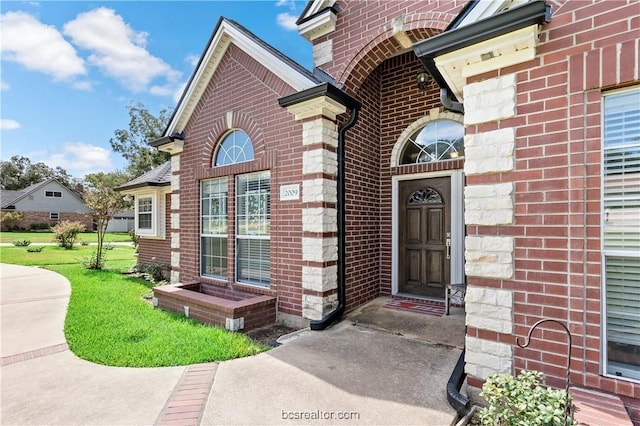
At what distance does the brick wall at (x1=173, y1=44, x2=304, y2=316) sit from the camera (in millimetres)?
5105

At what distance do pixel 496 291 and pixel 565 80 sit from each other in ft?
6.07

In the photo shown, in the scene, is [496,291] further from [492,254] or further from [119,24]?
[119,24]

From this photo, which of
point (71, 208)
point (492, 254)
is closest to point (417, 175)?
point (492, 254)

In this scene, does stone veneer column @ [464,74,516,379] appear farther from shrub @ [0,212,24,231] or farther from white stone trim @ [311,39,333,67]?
shrub @ [0,212,24,231]

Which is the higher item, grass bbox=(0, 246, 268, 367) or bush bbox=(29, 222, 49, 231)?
bush bbox=(29, 222, 49, 231)

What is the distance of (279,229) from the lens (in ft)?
17.3

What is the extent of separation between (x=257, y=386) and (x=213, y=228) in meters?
4.35

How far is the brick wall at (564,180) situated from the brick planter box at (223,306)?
356 cm

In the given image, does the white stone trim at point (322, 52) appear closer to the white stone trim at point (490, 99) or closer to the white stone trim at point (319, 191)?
the white stone trim at point (319, 191)

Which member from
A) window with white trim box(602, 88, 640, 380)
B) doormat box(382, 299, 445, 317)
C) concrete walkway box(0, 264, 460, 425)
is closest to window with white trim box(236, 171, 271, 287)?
concrete walkway box(0, 264, 460, 425)

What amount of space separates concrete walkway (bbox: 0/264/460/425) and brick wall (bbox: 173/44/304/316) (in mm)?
1386

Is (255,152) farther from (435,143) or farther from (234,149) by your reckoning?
(435,143)

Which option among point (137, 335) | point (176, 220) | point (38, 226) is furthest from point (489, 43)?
point (38, 226)

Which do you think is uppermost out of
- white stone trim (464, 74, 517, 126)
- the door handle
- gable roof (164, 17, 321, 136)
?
gable roof (164, 17, 321, 136)
